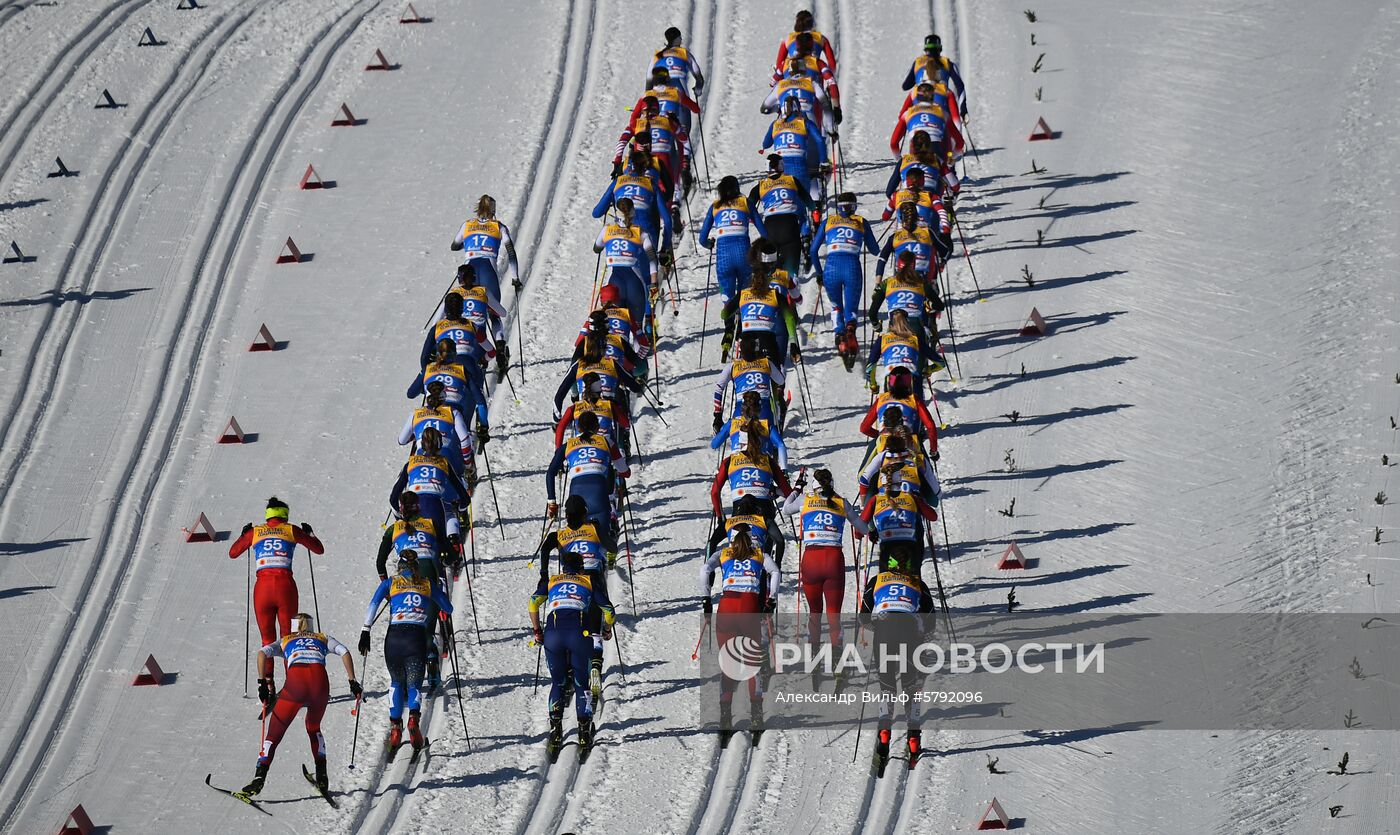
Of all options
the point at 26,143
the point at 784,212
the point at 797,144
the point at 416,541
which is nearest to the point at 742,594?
the point at 416,541

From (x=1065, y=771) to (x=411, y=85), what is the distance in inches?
699

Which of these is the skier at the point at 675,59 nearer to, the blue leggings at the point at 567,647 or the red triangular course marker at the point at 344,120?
the red triangular course marker at the point at 344,120

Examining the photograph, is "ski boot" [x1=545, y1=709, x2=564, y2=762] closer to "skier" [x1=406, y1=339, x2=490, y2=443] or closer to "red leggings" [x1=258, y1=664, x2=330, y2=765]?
"red leggings" [x1=258, y1=664, x2=330, y2=765]

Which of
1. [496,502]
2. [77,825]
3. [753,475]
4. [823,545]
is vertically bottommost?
[77,825]

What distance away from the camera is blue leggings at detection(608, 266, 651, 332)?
23.8 meters

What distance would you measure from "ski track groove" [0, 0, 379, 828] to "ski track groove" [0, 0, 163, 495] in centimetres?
41

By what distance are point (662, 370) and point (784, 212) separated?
7.78 ft

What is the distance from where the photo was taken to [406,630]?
61.1 feet

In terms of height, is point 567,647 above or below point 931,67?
below

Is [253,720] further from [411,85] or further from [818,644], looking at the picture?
[411,85]

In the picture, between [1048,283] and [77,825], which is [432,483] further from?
[1048,283]

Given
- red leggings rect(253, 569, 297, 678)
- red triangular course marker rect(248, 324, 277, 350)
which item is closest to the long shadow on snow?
red triangular course marker rect(248, 324, 277, 350)

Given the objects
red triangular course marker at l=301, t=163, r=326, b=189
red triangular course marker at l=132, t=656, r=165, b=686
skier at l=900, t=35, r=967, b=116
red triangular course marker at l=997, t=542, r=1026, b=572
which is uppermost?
skier at l=900, t=35, r=967, b=116

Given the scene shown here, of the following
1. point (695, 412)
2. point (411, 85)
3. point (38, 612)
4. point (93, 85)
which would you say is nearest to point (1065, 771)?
point (695, 412)
